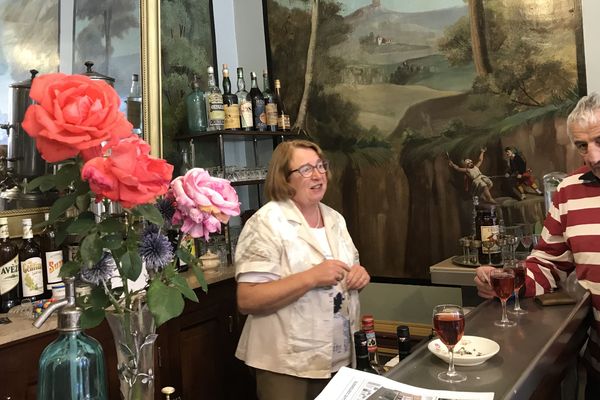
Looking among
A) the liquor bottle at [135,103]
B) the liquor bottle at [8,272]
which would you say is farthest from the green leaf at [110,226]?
the liquor bottle at [135,103]

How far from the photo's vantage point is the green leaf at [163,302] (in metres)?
0.72

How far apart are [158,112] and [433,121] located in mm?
1466

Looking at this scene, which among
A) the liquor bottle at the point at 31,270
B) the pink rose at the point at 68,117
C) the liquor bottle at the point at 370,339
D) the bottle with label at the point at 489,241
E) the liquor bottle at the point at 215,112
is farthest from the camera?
the liquor bottle at the point at 215,112

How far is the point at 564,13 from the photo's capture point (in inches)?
101

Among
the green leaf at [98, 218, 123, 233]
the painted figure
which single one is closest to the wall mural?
the painted figure

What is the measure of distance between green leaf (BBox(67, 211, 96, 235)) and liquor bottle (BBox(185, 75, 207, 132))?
234 cm

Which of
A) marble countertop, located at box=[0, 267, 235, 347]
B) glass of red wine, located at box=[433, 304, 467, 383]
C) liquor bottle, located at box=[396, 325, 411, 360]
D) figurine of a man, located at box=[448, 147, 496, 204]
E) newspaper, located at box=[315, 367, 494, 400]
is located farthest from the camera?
figurine of a man, located at box=[448, 147, 496, 204]

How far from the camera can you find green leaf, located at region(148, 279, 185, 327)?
0.72m

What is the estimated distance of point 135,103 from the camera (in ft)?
8.93

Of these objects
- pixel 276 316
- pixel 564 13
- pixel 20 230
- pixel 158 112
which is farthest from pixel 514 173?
pixel 20 230

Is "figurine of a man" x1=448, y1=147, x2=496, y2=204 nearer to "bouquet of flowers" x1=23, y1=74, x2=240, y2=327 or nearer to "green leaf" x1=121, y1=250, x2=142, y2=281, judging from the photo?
"bouquet of flowers" x1=23, y1=74, x2=240, y2=327

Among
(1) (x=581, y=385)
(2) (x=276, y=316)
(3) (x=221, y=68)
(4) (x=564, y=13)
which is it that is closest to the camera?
(1) (x=581, y=385)

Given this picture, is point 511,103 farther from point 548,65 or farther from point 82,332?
point 82,332

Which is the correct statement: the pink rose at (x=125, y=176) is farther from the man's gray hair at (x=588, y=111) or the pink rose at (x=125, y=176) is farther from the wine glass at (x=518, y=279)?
the man's gray hair at (x=588, y=111)
